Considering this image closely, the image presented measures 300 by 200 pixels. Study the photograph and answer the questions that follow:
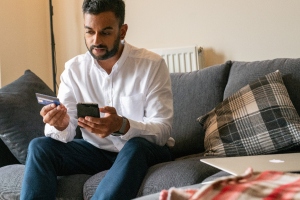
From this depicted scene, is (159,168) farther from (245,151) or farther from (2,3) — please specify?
(2,3)

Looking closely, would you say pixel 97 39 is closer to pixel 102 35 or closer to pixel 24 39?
pixel 102 35

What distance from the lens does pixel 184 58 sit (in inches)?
→ 104

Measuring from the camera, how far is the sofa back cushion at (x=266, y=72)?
1868mm

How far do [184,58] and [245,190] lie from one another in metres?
2.17

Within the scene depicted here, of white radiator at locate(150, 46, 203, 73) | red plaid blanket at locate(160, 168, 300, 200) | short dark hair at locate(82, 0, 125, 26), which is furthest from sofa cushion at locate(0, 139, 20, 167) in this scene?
red plaid blanket at locate(160, 168, 300, 200)

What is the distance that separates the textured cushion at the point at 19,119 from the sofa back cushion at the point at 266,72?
2.85 feet

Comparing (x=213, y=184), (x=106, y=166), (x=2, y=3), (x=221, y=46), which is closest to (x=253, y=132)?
(x=106, y=166)

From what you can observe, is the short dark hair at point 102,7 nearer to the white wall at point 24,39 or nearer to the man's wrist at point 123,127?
the man's wrist at point 123,127

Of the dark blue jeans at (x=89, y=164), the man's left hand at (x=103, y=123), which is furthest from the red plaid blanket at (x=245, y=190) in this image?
the man's left hand at (x=103, y=123)

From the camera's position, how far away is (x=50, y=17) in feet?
10.6

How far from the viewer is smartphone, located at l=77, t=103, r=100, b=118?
1539 mm

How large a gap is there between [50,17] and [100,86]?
1.55 meters

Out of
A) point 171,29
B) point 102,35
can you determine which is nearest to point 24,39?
point 171,29

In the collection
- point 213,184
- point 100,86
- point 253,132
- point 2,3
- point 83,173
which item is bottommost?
point 83,173
